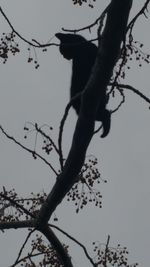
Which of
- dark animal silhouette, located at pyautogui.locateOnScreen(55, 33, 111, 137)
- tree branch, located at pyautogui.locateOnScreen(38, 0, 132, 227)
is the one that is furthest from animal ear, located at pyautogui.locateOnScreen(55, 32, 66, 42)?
tree branch, located at pyautogui.locateOnScreen(38, 0, 132, 227)

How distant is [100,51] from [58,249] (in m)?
1.87

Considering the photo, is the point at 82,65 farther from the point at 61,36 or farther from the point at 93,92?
the point at 93,92

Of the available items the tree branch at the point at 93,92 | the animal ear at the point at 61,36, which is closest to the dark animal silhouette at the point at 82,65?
the animal ear at the point at 61,36

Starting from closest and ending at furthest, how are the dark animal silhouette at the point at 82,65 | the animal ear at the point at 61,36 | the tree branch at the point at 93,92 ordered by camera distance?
the tree branch at the point at 93,92, the dark animal silhouette at the point at 82,65, the animal ear at the point at 61,36

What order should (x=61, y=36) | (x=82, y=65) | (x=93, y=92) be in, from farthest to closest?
(x=61, y=36)
(x=82, y=65)
(x=93, y=92)

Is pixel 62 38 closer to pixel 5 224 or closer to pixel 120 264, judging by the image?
pixel 120 264

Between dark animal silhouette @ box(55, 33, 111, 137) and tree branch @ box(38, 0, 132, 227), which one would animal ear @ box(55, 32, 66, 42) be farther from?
tree branch @ box(38, 0, 132, 227)

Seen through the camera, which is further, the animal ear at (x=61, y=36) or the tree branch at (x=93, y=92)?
the animal ear at (x=61, y=36)

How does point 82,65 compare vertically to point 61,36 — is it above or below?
below

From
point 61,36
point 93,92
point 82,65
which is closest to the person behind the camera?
point 93,92

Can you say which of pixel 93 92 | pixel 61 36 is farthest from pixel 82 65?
pixel 93 92

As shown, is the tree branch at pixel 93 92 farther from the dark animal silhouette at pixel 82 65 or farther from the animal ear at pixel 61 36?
the animal ear at pixel 61 36

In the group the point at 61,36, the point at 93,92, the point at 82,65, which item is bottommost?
the point at 93,92

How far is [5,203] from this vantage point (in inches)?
277
